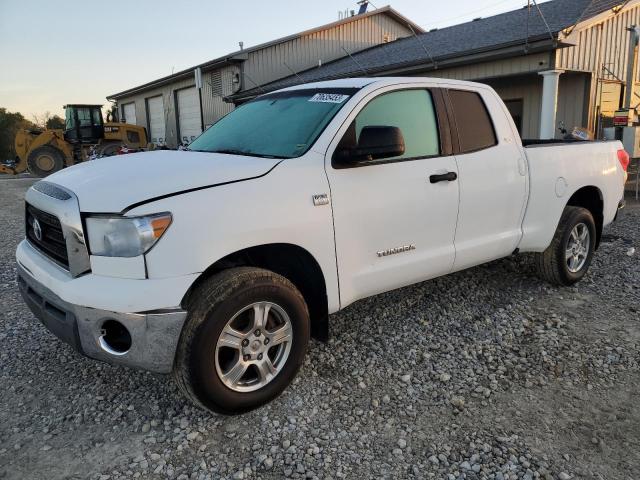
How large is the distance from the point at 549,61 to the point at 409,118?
8.50 m

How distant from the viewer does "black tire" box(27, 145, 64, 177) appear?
22.5m

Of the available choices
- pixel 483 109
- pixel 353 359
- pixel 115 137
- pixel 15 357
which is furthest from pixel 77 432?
pixel 115 137

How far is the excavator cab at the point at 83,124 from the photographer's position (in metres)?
22.9

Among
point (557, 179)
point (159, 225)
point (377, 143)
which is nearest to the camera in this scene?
point (159, 225)

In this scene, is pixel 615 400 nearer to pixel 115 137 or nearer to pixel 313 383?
pixel 313 383

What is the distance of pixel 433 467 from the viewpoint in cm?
262

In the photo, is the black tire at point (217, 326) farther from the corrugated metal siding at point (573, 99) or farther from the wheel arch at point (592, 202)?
the corrugated metal siding at point (573, 99)

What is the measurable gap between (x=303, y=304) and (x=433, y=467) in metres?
1.13

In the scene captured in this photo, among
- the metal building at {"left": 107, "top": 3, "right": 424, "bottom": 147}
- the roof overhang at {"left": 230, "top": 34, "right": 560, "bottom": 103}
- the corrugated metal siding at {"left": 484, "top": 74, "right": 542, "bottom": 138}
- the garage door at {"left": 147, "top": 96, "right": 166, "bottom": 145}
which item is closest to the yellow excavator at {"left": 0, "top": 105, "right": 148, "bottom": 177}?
the metal building at {"left": 107, "top": 3, "right": 424, "bottom": 147}

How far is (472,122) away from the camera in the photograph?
4266 mm

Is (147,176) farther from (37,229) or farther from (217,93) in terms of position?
(217,93)

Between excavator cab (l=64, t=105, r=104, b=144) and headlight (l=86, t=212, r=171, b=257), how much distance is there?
2272cm

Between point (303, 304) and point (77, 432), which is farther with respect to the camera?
point (303, 304)

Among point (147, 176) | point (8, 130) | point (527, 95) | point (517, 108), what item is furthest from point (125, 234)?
point (8, 130)
